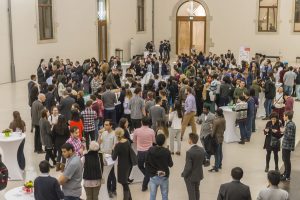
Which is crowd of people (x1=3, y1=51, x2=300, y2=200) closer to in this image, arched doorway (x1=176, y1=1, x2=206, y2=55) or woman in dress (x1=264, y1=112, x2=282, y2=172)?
woman in dress (x1=264, y1=112, x2=282, y2=172)

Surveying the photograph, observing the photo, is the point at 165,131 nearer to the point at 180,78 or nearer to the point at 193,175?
the point at 193,175

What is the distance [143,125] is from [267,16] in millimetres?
23807

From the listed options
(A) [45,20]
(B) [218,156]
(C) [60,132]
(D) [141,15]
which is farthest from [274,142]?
(D) [141,15]

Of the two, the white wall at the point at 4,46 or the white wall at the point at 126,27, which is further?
the white wall at the point at 126,27

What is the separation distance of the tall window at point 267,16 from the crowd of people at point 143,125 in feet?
37.9

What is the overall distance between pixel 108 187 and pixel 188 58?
44.2ft

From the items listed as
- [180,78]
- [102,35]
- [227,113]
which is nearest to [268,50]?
[102,35]

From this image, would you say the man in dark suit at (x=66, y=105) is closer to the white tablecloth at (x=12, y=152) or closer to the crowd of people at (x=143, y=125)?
the crowd of people at (x=143, y=125)

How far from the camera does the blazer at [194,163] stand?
780 cm

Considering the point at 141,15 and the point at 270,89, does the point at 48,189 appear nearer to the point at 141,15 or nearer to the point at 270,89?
the point at 270,89

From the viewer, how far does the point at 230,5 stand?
3161 cm

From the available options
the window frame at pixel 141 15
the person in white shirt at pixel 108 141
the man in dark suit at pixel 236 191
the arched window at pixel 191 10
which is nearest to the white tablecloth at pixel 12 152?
the person in white shirt at pixel 108 141

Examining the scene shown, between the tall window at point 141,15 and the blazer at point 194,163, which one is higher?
the tall window at point 141,15

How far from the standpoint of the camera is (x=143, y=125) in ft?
29.8
